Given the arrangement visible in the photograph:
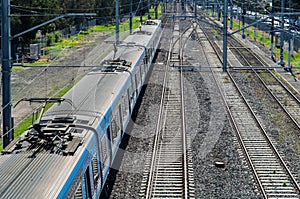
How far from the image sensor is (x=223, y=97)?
18.5 m

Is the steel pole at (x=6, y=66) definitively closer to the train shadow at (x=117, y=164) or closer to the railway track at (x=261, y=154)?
the train shadow at (x=117, y=164)

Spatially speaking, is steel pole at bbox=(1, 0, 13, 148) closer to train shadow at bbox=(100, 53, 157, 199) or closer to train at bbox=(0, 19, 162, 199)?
train at bbox=(0, 19, 162, 199)

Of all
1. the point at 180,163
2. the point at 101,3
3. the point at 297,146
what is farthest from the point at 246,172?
the point at 101,3

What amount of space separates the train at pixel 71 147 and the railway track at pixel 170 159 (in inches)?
42.9

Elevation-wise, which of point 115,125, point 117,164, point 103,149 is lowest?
point 117,164

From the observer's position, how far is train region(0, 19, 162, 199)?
20.3 ft

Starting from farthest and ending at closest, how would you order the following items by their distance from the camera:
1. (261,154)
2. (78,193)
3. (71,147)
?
(261,154)
(71,147)
(78,193)

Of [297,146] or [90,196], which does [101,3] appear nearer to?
[297,146]

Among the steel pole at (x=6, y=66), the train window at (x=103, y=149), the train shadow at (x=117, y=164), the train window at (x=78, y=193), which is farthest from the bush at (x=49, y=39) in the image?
the train window at (x=78, y=193)

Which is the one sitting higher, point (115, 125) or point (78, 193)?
point (115, 125)

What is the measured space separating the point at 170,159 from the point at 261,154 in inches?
97.3

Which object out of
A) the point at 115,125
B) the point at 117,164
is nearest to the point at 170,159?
the point at 117,164

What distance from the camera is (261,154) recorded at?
39.9 feet

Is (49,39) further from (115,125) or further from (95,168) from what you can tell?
(95,168)
